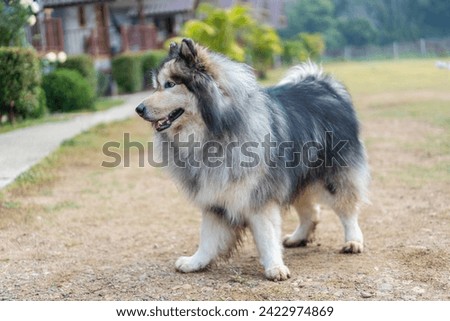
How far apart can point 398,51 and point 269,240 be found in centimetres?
2892

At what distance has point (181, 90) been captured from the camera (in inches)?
142

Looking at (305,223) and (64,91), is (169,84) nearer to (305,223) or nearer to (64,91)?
(305,223)

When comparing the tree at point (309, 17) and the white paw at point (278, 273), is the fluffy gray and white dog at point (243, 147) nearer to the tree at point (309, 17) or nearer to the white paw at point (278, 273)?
the white paw at point (278, 273)

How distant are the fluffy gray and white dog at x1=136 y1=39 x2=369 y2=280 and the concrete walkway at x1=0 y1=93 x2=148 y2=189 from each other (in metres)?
3.65

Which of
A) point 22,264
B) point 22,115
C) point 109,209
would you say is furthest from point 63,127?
point 22,264

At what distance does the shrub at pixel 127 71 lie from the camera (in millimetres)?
19391

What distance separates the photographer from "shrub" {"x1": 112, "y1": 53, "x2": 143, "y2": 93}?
1939 cm

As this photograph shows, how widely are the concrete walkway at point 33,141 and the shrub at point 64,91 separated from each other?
1057 mm

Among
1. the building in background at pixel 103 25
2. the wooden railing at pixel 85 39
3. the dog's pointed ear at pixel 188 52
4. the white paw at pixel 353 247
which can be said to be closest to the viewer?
the dog's pointed ear at pixel 188 52

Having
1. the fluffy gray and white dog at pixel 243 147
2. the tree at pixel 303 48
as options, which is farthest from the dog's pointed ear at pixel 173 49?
the tree at pixel 303 48

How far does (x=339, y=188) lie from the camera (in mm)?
4461

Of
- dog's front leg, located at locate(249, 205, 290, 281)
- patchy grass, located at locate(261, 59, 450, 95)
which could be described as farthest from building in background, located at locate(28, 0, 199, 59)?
dog's front leg, located at locate(249, 205, 290, 281)

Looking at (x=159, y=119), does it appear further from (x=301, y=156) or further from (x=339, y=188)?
(x=339, y=188)

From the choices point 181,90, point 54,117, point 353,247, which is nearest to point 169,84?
point 181,90
